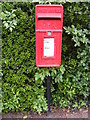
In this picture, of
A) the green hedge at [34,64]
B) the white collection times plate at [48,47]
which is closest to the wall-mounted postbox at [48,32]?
the white collection times plate at [48,47]

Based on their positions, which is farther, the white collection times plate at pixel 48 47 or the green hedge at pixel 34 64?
the green hedge at pixel 34 64

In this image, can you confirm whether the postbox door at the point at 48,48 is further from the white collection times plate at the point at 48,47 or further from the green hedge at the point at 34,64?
the green hedge at the point at 34,64

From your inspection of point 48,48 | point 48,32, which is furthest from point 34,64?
point 48,32

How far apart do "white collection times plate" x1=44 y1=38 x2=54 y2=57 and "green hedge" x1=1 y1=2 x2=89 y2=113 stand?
0.44 meters

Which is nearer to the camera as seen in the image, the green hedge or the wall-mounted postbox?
the wall-mounted postbox

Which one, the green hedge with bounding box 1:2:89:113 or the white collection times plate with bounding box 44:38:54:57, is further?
the green hedge with bounding box 1:2:89:113

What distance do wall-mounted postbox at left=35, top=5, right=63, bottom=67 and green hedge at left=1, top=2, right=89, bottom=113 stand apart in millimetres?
392

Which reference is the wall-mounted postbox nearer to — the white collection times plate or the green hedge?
the white collection times plate

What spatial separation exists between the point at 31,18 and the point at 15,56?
673 mm

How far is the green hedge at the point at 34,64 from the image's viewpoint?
311 centimetres

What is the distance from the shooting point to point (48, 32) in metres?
2.71

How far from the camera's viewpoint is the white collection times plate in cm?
276

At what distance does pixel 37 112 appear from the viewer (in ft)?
11.7

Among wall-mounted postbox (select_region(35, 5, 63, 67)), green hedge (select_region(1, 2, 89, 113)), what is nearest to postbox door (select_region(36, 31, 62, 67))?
wall-mounted postbox (select_region(35, 5, 63, 67))
